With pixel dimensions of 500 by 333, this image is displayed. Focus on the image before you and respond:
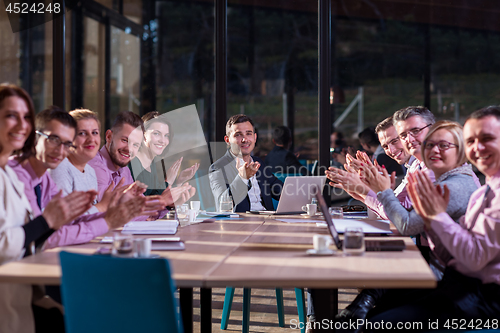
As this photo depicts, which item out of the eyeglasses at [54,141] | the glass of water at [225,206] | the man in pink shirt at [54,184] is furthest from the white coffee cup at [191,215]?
the eyeglasses at [54,141]

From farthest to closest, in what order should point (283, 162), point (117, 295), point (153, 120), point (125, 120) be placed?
point (283, 162) < point (153, 120) < point (125, 120) < point (117, 295)

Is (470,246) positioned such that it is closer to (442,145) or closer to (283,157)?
(442,145)

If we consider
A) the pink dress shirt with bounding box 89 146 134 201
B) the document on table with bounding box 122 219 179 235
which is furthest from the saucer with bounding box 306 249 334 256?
the pink dress shirt with bounding box 89 146 134 201

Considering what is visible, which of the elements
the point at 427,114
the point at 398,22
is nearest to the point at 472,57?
the point at 398,22

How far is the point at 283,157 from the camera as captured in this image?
4.81 m

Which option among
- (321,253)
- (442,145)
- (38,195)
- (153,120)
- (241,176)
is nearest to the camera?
(321,253)

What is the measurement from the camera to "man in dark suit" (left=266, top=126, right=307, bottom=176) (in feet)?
15.7

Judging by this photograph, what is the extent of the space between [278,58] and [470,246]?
4.06 meters

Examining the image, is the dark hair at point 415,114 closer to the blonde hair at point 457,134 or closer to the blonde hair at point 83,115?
the blonde hair at point 457,134

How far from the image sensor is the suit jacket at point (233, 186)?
137 inches

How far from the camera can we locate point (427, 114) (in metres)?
3.07

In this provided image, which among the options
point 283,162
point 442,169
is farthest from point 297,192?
point 283,162

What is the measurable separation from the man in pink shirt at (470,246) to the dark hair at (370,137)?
3.04m

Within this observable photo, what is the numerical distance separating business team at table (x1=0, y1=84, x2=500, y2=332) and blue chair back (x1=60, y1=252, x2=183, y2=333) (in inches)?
15.3
